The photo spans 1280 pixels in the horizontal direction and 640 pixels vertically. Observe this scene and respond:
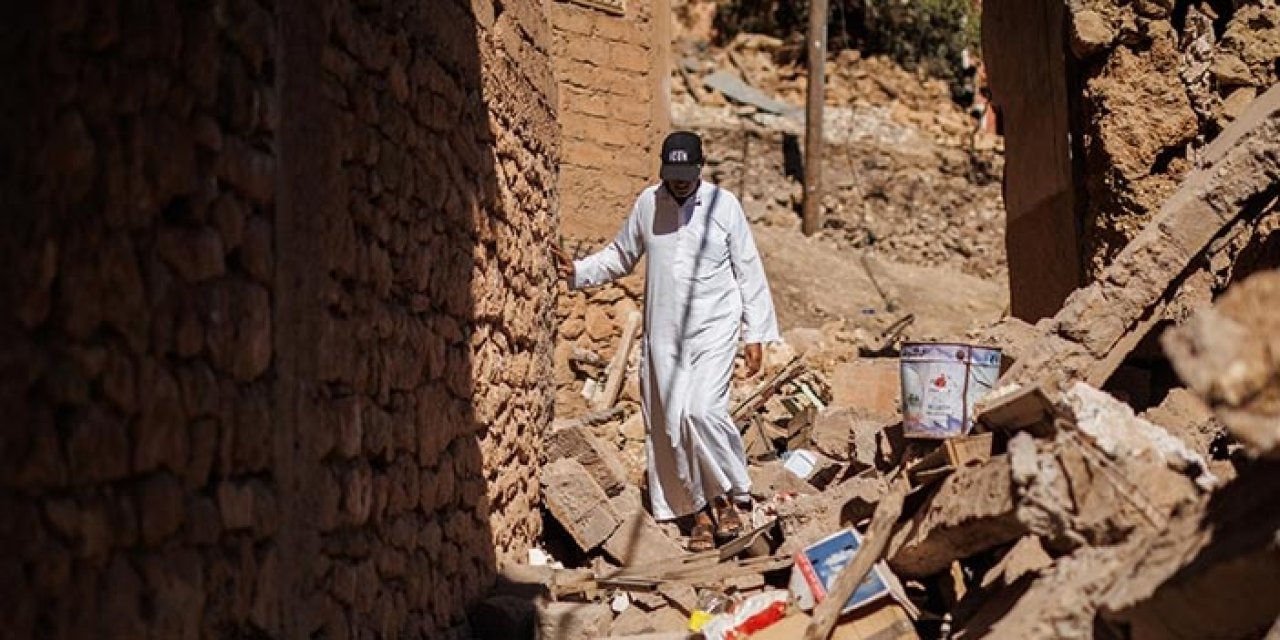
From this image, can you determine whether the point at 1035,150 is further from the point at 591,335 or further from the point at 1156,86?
the point at 591,335

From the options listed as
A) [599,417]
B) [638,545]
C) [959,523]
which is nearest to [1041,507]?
[959,523]

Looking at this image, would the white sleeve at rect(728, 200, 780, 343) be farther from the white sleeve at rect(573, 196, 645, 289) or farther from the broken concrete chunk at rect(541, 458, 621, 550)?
the broken concrete chunk at rect(541, 458, 621, 550)

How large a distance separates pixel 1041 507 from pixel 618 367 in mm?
7101

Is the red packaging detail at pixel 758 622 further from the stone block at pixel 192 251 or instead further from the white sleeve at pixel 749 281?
the stone block at pixel 192 251

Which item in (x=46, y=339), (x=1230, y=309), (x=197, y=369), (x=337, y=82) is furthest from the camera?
(x=337, y=82)

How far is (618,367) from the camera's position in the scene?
1116 centimetres

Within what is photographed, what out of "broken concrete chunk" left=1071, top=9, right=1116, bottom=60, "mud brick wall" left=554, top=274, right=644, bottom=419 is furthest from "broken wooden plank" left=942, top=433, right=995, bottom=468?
"mud brick wall" left=554, top=274, right=644, bottom=419

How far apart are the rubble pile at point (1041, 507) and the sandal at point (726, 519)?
108mm

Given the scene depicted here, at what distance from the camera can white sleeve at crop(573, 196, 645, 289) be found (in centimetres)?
760

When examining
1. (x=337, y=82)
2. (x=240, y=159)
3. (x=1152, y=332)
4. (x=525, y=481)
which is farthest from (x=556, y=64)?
(x=240, y=159)

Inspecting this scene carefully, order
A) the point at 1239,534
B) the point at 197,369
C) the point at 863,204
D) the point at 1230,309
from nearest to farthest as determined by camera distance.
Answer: the point at 197,369 < the point at 1230,309 < the point at 1239,534 < the point at 863,204

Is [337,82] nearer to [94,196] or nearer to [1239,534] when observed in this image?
[94,196]

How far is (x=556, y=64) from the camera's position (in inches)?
461

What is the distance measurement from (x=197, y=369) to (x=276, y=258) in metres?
0.55
